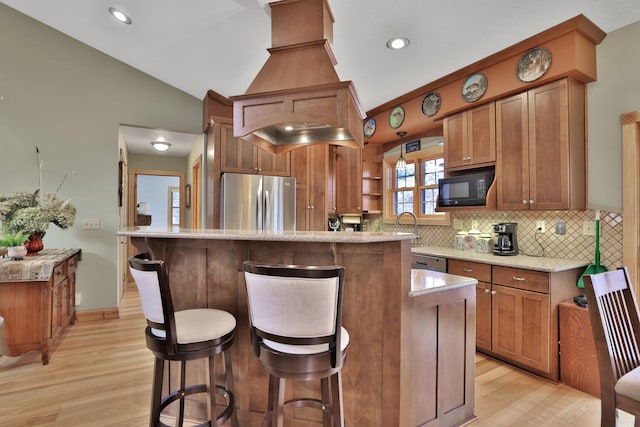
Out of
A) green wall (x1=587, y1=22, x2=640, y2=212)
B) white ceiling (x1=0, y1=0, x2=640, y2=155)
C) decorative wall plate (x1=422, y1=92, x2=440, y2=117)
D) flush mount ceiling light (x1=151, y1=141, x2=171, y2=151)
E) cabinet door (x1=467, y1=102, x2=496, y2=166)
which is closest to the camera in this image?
white ceiling (x1=0, y1=0, x2=640, y2=155)

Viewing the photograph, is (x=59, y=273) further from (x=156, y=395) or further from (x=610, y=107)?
(x=610, y=107)

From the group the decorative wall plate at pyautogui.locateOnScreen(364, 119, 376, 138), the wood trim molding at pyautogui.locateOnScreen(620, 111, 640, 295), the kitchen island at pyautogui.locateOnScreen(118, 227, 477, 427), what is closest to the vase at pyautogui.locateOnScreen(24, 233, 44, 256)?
the kitchen island at pyautogui.locateOnScreen(118, 227, 477, 427)

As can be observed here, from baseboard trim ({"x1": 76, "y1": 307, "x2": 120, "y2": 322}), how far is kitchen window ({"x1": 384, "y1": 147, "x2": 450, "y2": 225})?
12.5ft

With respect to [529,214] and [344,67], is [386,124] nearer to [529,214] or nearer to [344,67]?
[344,67]

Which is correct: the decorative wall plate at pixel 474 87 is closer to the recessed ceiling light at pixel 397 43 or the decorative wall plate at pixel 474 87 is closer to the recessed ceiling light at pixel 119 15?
the recessed ceiling light at pixel 397 43

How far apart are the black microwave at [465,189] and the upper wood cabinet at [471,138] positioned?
13 cm

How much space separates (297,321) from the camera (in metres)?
1.29

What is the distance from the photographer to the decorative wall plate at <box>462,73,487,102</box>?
10.1ft

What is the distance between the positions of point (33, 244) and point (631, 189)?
5.21m

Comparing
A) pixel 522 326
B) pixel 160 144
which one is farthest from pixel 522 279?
→ pixel 160 144

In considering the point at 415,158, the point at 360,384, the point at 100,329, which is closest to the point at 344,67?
the point at 415,158

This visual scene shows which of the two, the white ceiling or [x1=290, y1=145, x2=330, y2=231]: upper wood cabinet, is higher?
the white ceiling

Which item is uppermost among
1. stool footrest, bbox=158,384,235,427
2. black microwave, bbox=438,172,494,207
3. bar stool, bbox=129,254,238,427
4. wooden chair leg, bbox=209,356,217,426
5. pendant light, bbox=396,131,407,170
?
pendant light, bbox=396,131,407,170

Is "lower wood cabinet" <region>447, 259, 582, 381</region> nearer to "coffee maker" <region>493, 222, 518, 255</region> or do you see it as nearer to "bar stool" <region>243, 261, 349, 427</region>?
"coffee maker" <region>493, 222, 518, 255</region>
